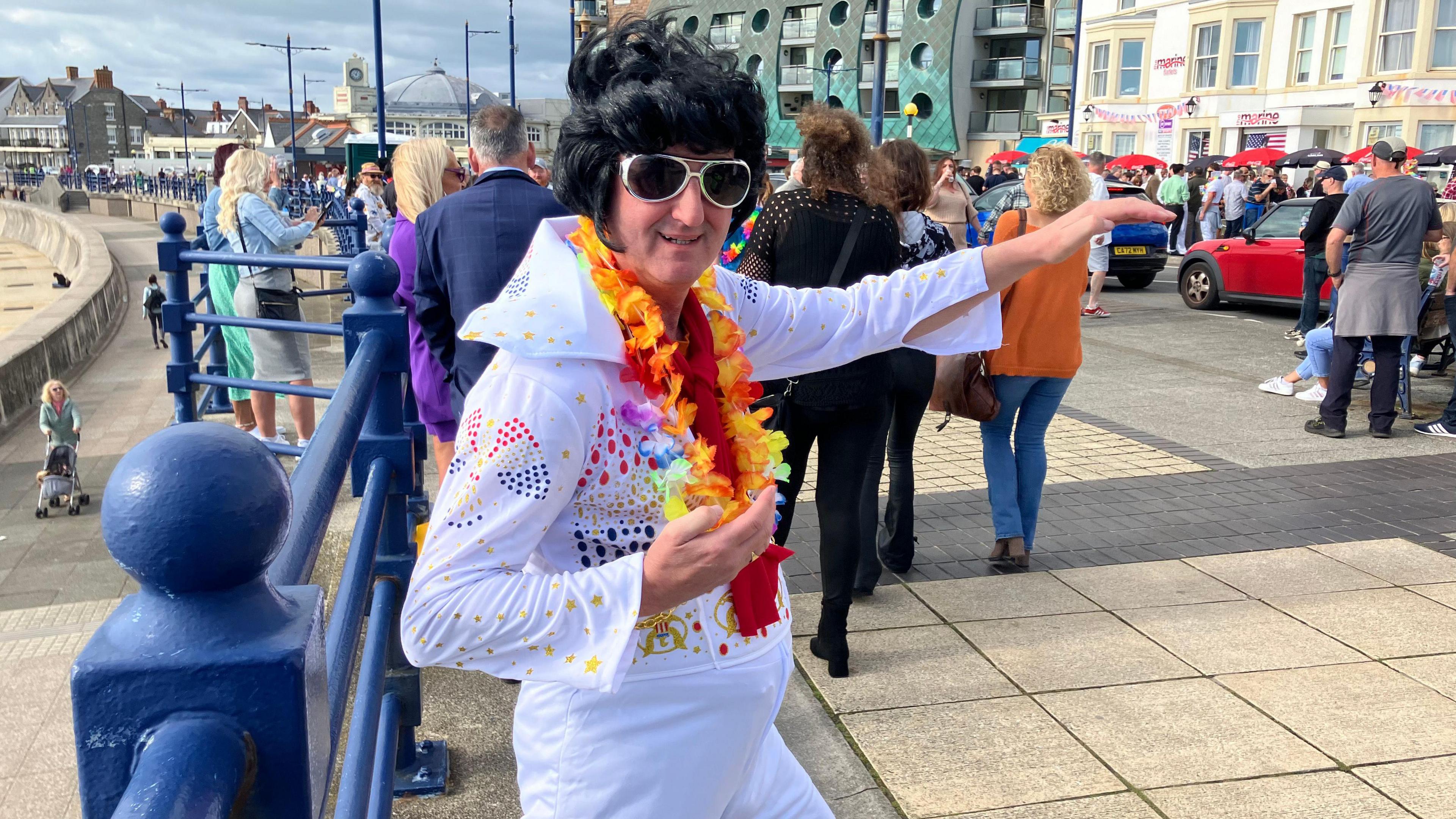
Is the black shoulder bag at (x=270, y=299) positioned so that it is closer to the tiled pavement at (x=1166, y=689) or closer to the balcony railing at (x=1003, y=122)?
the tiled pavement at (x=1166, y=689)

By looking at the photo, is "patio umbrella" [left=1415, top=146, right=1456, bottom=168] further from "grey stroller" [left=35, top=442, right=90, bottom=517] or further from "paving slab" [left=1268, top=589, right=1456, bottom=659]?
"grey stroller" [left=35, top=442, right=90, bottom=517]

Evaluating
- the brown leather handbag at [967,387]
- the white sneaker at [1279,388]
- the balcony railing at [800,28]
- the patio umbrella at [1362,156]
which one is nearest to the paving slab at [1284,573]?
the brown leather handbag at [967,387]

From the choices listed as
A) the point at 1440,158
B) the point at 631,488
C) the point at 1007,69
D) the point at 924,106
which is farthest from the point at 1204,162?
the point at 631,488

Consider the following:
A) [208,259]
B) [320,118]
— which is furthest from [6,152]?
[208,259]

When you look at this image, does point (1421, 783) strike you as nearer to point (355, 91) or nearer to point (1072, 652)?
point (1072, 652)

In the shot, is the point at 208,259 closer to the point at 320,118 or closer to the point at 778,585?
the point at 778,585

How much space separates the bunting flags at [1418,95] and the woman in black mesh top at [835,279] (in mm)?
28221

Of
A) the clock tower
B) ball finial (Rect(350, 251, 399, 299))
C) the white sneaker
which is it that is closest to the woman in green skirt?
ball finial (Rect(350, 251, 399, 299))

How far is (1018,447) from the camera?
5297mm

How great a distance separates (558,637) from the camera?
149 cm

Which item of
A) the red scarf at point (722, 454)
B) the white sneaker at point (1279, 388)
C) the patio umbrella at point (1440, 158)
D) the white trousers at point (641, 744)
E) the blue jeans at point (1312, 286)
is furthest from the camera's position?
the patio umbrella at point (1440, 158)

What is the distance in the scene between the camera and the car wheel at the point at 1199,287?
47.8 feet

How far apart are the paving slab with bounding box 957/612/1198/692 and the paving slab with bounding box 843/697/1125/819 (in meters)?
0.25

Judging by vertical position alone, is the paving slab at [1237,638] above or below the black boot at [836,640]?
below
